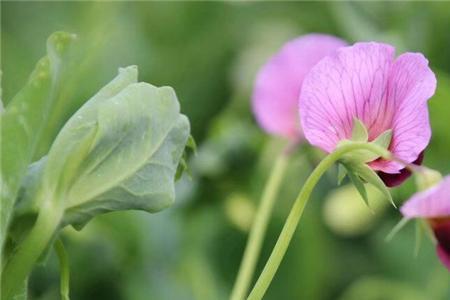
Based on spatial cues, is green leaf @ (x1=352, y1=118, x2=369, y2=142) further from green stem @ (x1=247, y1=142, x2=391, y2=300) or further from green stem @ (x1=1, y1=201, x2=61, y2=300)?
green stem @ (x1=1, y1=201, x2=61, y2=300)

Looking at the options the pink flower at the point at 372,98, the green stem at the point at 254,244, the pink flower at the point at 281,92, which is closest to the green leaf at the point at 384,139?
the pink flower at the point at 372,98

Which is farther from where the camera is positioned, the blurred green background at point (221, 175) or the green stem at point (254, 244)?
the blurred green background at point (221, 175)

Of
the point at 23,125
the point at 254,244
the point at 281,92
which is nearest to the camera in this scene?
the point at 23,125

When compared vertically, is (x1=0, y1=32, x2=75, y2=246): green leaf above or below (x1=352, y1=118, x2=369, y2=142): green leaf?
above

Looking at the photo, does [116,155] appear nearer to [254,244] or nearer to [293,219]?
[293,219]

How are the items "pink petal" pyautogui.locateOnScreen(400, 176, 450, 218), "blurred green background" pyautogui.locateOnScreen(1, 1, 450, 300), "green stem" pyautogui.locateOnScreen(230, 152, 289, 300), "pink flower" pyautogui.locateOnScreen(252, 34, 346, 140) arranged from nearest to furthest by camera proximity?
"pink petal" pyautogui.locateOnScreen(400, 176, 450, 218) → "green stem" pyautogui.locateOnScreen(230, 152, 289, 300) → "pink flower" pyautogui.locateOnScreen(252, 34, 346, 140) → "blurred green background" pyautogui.locateOnScreen(1, 1, 450, 300)

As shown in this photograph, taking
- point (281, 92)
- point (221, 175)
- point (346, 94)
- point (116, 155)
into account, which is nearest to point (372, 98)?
point (346, 94)

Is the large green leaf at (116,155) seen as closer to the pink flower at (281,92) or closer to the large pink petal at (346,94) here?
the large pink petal at (346,94)

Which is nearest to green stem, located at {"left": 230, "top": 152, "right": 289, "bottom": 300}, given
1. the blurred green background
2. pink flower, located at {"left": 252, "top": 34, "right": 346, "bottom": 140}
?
pink flower, located at {"left": 252, "top": 34, "right": 346, "bottom": 140}
